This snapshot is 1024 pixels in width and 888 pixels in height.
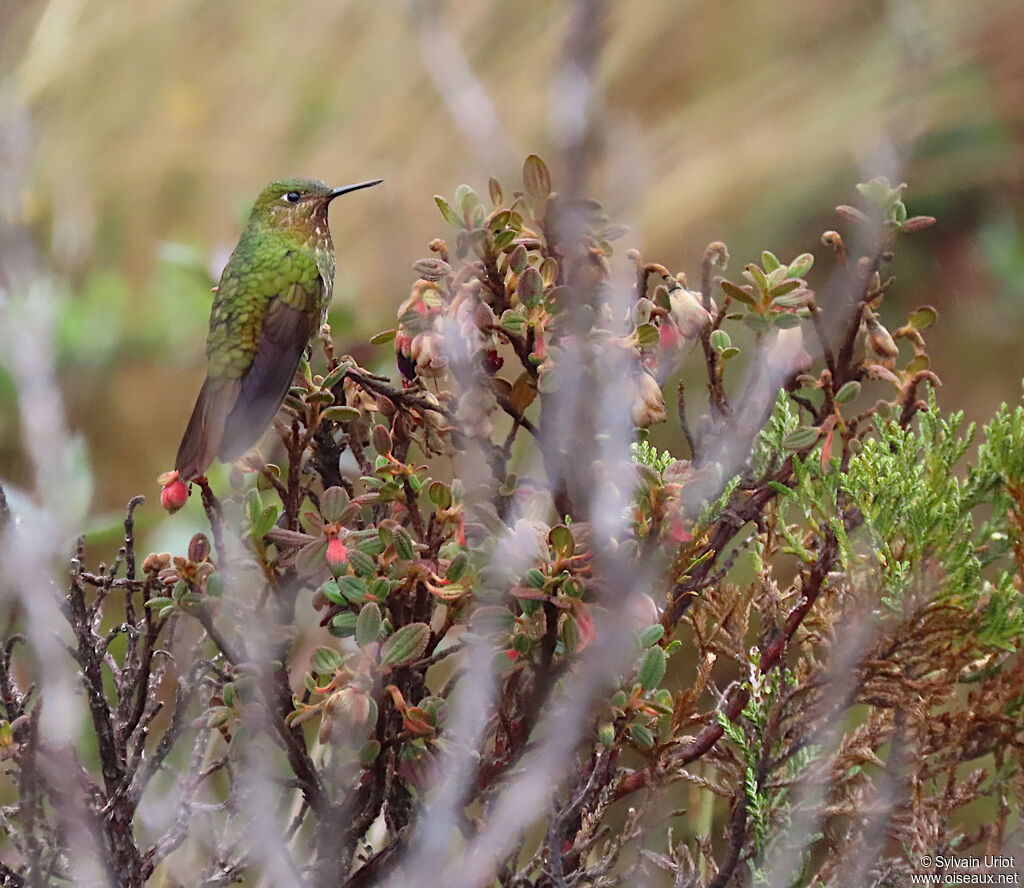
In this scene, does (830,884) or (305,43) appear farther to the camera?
(305,43)

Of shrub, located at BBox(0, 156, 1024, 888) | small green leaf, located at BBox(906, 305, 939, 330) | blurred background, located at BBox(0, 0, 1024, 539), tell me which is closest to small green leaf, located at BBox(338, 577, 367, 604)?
shrub, located at BBox(0, 156, 1024, 888)

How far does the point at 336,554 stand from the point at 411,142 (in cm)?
201

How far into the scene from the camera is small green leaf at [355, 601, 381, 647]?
1.70ft

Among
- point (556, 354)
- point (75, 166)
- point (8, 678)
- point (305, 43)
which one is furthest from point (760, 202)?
point (8, 678)

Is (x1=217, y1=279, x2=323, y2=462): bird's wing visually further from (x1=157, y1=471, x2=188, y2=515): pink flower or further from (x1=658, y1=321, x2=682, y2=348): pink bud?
(x1=658, y1=321, x2=682, y2=348): pink bud

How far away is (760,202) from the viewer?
2.18 meters

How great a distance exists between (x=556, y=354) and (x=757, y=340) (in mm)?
140

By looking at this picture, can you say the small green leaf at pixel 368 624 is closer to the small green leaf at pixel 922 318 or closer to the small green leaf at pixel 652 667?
the small green leaf at pixel 652 667

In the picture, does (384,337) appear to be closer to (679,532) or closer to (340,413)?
(340,413)

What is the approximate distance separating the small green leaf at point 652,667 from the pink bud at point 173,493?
0.30 metres

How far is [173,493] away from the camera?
651 mm

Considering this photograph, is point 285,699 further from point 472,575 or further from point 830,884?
point 830,884

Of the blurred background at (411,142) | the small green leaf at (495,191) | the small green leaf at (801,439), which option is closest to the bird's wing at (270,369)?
the small green leaf at (495,191)

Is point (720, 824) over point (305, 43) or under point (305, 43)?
under
